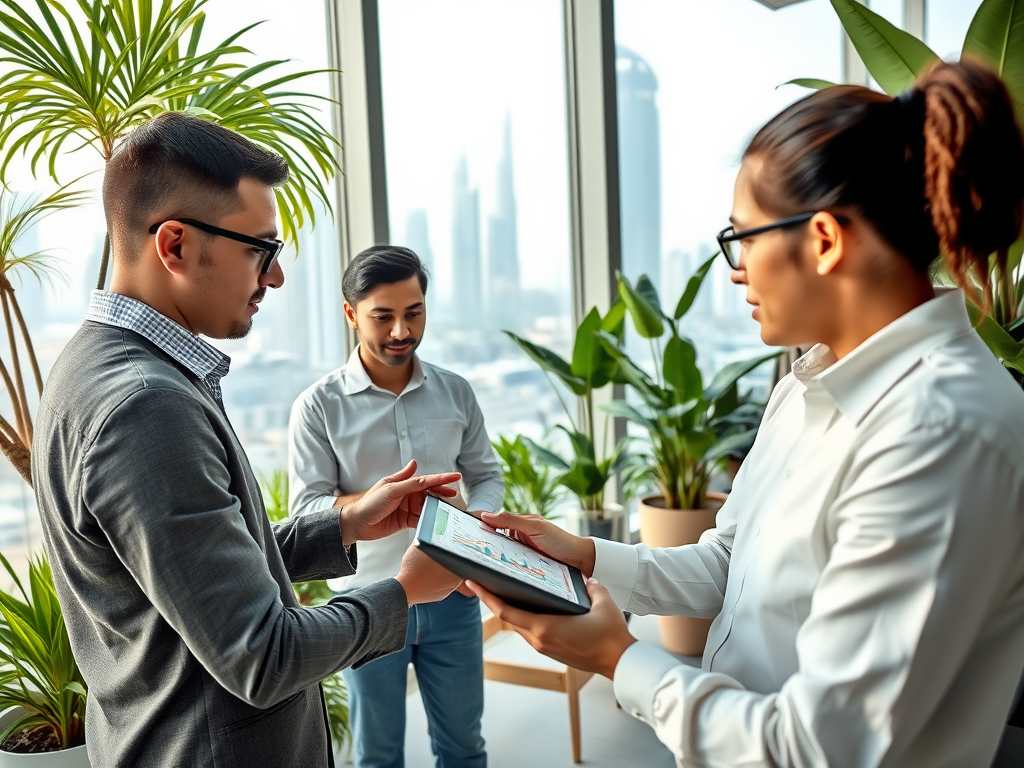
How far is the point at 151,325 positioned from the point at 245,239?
197 millimetres

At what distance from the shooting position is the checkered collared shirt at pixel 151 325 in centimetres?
112

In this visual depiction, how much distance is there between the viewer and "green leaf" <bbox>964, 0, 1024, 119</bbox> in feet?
7.09

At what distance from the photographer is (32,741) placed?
1.70 metres

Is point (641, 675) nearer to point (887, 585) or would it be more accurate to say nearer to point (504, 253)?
point (887, 585)

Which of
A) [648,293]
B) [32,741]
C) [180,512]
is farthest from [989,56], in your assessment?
[32,741]

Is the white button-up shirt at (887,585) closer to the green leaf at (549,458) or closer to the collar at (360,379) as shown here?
the collar at (360,379)

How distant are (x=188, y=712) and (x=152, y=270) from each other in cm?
63

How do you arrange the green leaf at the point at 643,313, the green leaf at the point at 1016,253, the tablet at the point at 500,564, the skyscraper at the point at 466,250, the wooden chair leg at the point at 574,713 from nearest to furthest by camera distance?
the tablet at the point at 500,564 < the green leaf at the point at 1016,253 < the wooden chair leg at the point at 574,713 < the green leaf at the point at 643,313 < the skyscraper at the point at 466,250

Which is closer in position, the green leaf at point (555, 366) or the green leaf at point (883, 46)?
the green leaf at point (883, 46)

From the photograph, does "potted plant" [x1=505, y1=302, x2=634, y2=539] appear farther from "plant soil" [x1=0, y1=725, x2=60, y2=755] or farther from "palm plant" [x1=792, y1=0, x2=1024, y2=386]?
"plant soil" [x1=0, y1=725, x2=60, y2=755]

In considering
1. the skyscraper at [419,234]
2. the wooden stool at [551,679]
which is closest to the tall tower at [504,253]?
the skyscraper at [419,234]

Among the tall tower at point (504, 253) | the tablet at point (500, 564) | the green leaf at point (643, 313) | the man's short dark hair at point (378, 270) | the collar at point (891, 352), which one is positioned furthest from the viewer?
the tall tower at point (504, 253)

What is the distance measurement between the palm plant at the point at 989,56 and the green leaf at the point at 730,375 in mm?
1018

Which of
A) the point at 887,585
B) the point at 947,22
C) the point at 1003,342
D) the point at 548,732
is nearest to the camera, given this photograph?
the point at 887,585
